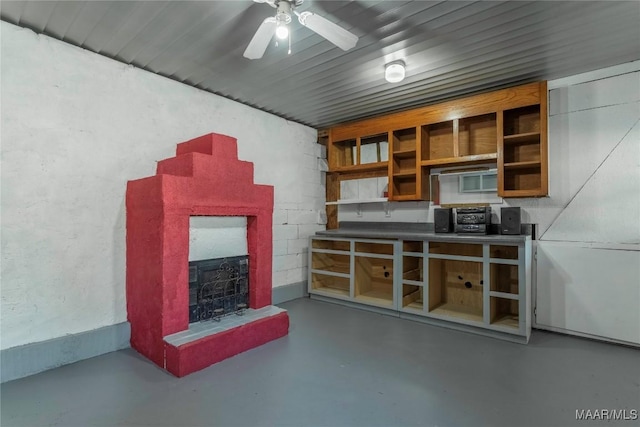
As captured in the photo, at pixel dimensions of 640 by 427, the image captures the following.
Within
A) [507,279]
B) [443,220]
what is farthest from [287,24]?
[507,279]

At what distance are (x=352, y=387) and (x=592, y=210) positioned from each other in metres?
2.99

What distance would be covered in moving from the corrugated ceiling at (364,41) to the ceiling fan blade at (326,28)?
0.88 feet

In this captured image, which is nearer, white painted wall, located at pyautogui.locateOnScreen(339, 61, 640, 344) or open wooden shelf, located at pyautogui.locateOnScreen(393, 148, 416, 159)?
white painted wall, located at pyautogui.locateOnScreen(339, 61, 640, 344)

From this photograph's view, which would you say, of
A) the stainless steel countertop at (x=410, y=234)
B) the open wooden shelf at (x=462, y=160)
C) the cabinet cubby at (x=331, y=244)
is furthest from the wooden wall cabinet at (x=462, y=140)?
the cabinet cubby at (x=331, y=244)

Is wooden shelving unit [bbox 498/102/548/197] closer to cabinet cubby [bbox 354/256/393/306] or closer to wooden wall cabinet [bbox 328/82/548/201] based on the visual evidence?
wooden wall cabinet [bbox 328/82/548/201]

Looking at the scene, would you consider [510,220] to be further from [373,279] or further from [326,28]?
[326,28]

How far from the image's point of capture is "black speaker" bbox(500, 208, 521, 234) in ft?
11.0

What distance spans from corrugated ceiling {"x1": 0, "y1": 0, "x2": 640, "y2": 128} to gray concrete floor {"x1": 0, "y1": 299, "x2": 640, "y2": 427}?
8.63ft

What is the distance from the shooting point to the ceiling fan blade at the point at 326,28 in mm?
1881

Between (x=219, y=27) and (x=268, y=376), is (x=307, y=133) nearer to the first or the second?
(x=219, y=27)

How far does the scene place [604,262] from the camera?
118 inches

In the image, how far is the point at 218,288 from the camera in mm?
3000

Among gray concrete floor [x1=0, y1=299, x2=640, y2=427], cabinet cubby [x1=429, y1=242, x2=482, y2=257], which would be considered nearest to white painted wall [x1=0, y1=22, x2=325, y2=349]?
gray concrete floor [x1=0, y1=299, x2=640, y2=427]

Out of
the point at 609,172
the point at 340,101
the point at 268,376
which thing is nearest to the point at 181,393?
the point at 268,376
